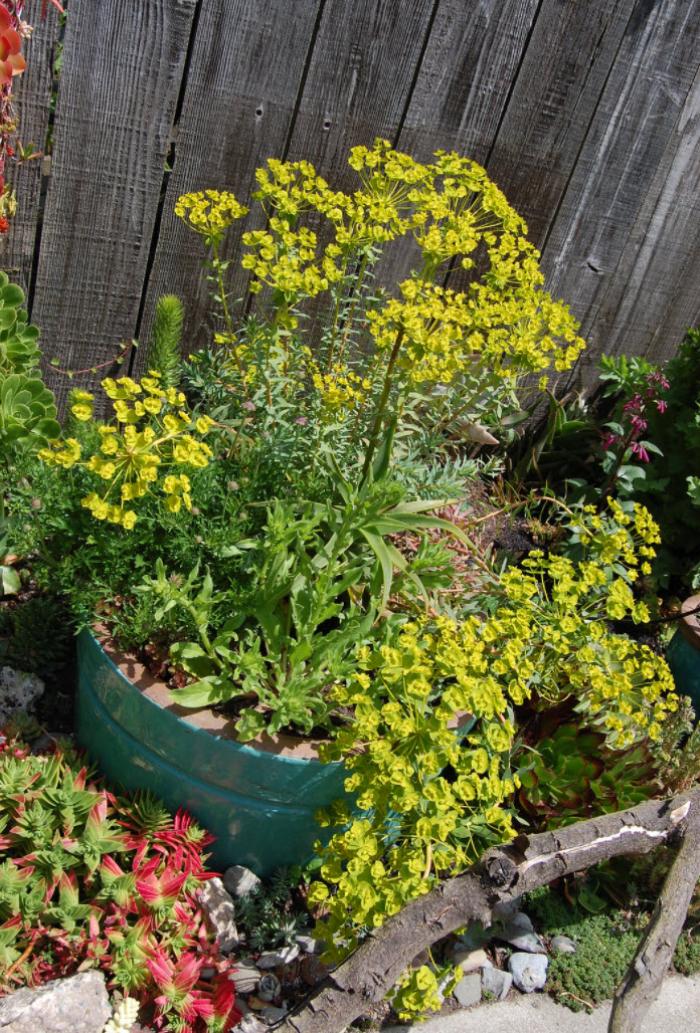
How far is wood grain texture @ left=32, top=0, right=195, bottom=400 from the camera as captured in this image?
8.48 ft

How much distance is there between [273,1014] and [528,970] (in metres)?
0.75

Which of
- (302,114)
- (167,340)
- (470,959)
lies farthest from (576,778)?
(302,114)

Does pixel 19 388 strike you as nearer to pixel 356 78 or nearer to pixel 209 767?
pixel 209 767

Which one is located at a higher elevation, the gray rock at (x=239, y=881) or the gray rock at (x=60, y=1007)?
the gray rock at (x=60, y=1007)

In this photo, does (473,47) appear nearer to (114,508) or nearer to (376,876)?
(114,508)

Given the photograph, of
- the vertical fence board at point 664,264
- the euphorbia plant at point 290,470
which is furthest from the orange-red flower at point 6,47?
the vertical fence board at point 664,264

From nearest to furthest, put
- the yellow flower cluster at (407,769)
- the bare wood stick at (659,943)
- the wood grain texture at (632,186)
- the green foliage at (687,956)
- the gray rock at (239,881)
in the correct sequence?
→ the yellow flower cluster at (407,769) < the bare wood stick at (659,943) < the gray rock at (239,881) < the green foliage at (687,956) < the wood grain texture at (632,186)

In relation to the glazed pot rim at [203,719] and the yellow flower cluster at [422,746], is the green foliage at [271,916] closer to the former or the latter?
the yellow flower cluster at [422,746]

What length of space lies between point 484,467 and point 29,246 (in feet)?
5.23

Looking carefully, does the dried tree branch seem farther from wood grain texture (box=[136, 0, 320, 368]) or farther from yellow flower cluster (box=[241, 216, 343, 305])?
wood grain texture (box=[136, 0, 320, 368])

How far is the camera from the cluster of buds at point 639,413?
11.6 feet

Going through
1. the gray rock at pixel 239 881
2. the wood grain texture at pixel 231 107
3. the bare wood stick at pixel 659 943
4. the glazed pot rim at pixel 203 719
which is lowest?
the gray rock at pixel 239 881

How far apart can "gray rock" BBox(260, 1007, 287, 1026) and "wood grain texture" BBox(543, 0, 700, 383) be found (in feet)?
8.95

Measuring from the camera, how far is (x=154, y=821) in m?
2.28
